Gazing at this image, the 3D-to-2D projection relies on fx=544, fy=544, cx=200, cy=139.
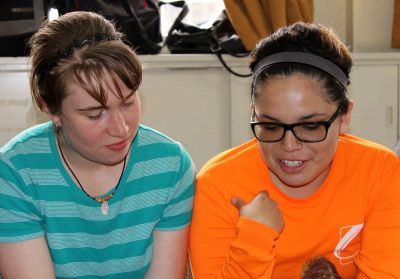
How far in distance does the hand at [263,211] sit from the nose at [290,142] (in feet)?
0.52

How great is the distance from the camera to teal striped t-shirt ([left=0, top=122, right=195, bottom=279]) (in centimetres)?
136

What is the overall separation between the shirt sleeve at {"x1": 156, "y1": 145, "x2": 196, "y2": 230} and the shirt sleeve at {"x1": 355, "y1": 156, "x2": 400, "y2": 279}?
0.47 m

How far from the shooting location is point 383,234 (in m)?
1.38

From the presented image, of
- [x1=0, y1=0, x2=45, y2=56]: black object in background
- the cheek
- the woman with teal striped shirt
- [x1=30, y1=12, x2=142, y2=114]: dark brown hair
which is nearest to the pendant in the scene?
the woman with teal striped shirt

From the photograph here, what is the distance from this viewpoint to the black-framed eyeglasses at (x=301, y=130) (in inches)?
51.2

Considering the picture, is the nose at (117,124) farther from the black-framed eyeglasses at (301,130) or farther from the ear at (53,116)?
the black-framed eyeglasses at (301,130)

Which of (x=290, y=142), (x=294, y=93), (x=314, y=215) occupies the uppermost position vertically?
(x=294, y=93)

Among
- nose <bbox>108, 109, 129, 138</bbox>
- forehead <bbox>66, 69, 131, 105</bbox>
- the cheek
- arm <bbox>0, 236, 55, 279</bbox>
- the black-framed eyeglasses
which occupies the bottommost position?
arm <bbox>0, 236, 55, 279</bbox>

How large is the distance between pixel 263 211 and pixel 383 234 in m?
0.31

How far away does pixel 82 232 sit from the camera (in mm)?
1409

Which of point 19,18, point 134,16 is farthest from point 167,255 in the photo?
point 19,18

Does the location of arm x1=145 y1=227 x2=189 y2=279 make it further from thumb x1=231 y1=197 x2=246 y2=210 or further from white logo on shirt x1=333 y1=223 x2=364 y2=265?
white logo on shirt x1=333 y1=223 x2=364 y2=265

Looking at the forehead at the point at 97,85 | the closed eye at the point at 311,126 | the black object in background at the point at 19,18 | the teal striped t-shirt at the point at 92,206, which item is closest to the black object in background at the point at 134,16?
the black object in background at the point at 19,18

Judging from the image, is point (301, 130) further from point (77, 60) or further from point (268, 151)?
point (77, 60)
